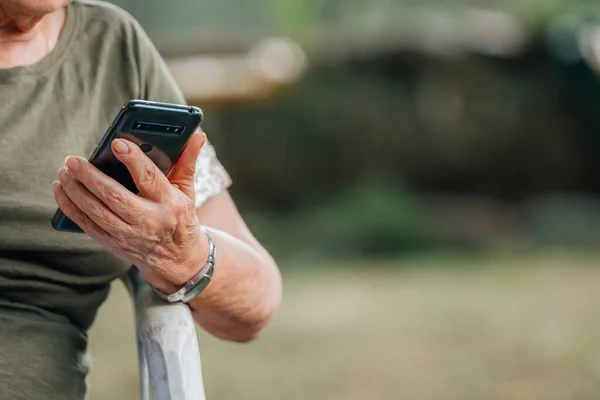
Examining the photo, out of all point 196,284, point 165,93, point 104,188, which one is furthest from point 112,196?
point 165,93

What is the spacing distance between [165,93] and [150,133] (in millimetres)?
253

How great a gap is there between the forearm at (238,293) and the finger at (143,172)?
0.16 m

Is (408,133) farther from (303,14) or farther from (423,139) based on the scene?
(303,14)

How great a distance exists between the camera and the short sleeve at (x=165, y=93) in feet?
3.50

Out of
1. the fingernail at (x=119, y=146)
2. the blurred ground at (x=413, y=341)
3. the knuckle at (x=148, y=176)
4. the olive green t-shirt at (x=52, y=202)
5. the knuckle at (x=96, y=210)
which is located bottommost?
the blurred ground at (x=413, y=341)

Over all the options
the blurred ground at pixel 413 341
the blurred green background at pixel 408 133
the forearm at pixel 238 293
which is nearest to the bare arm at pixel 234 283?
the forearm at pixel 238 293

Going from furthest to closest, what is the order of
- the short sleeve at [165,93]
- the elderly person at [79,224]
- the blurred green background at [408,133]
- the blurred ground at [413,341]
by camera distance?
1. the blurred green background at [408,133]
2. the blurred ground at [413,341]
3. the short sleeve at [165,93]
4. the elderly person at [79,224]

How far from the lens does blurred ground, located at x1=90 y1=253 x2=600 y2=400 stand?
2.93 meters

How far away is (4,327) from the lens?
0.98m

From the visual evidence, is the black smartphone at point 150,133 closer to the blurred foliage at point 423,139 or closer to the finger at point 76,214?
the finger at point 76,214

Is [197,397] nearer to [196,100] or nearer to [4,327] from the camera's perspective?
[4,327]

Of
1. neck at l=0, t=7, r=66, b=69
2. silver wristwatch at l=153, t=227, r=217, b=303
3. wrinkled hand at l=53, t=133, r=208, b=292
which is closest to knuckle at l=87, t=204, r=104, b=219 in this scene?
wrinkled hand at l=53, t=133, r=208, b=292

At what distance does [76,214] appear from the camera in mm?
854

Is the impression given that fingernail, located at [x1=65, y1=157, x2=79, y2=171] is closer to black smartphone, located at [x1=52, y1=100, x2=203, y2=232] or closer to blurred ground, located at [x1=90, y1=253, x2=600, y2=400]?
black smartphone, located at [x1=52, y1=100, x2=203, y2=232]
